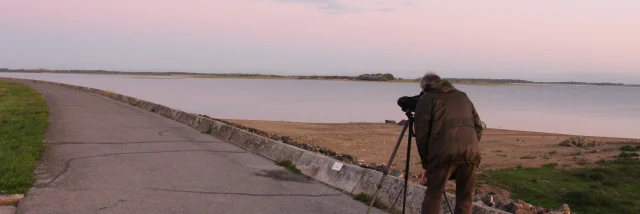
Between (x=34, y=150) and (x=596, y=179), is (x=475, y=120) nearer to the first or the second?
(x=34, y=150)

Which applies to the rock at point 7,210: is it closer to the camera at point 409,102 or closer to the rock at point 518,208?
the camera at point 409,102

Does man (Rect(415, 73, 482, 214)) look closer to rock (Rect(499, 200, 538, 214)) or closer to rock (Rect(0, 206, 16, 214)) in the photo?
rock (Rect(499, 200, 538, 214))

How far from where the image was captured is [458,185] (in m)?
5.26

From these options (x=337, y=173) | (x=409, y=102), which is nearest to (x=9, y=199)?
(x=337, y=173)

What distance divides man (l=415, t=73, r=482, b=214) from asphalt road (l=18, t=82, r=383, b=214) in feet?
6.62

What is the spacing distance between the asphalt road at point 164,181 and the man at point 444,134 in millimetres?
2017

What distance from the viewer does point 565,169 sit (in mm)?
14336

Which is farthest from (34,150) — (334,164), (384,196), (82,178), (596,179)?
(596,179)

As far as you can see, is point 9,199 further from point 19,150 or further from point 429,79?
point 429,79

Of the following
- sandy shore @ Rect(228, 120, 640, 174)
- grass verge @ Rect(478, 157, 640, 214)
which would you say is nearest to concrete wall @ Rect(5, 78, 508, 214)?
grass verge @ Rect(478, 157, 640, 214)

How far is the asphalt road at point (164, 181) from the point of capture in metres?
6.66

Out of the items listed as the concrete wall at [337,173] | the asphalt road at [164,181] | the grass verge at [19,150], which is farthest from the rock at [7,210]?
the concrete wall at [337,173]

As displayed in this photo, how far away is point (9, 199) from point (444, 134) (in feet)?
15.7

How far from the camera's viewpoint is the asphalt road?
21.8 ft
